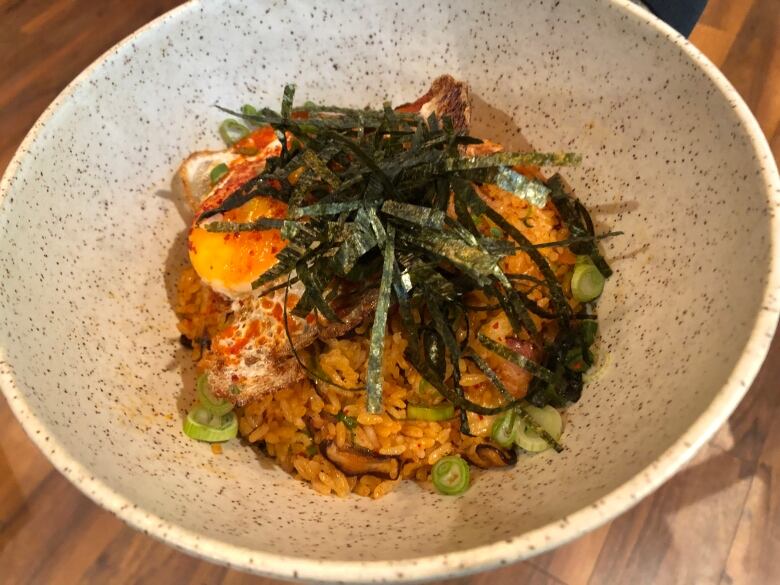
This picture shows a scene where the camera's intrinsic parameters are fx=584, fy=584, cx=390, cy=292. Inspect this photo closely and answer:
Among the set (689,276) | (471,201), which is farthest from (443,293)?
(689,276)

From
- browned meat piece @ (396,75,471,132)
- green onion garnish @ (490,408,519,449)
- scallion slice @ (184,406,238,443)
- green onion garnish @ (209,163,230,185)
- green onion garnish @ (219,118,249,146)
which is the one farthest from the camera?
green onion garnish @ (219,118,249,146)

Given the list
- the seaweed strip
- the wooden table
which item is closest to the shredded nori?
the seaweed strip

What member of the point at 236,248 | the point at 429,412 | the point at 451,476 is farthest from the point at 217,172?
the point at 451,476

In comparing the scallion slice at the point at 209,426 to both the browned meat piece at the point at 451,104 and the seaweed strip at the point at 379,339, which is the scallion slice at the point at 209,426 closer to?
the seaweed strip at the point at 379,339

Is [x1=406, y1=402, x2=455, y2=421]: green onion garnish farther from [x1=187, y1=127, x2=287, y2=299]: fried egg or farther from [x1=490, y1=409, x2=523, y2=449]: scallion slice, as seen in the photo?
[x1=187, y1=127, x2=287, y2=299]: fried egg

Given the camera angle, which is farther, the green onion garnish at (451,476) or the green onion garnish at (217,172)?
the green onion garnish at (217,172)

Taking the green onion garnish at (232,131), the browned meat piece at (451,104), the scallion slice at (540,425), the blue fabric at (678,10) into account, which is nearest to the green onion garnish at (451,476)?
the scallion slice at (540,425)
